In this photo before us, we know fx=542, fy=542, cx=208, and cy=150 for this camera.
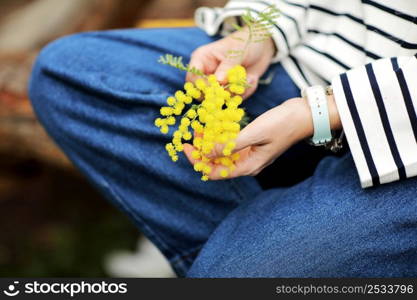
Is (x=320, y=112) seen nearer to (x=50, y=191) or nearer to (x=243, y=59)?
(x=243, y=59)

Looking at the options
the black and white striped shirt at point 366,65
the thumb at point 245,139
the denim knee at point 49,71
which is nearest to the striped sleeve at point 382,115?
the black and white striped shirt at point 366,65

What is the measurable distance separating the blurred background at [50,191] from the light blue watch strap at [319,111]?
0.85 metres

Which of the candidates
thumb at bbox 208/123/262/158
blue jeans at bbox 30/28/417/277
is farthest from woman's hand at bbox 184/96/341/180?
blue jeans at bbox 30/28/417/277

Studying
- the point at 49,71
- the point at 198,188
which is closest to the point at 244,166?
the point at 198,188

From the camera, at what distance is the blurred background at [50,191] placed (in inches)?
55.6

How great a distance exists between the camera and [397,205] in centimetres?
76

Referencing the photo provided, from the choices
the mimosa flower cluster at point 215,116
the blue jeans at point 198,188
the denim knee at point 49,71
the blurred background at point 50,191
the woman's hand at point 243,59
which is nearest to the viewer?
the mimosa flower cluster at point 215,116

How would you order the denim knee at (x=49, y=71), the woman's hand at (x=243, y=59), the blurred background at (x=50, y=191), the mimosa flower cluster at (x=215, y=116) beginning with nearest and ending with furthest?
the mimosa flower cluster at (x=215, y=116) → the woman's hand at (x=243, y=59) → the denim knee at (x=49, y=71) → the blurred background at (x=50, y=191)

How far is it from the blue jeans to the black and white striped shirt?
0.05 m

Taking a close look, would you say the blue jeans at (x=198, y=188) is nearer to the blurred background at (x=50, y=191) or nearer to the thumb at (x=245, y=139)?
the thumb at (x=245, y=139)

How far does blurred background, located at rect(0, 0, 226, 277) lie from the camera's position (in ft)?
4.64

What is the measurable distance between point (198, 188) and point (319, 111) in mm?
282

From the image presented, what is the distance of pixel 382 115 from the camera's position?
74cm

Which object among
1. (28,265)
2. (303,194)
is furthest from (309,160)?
(28,265)
